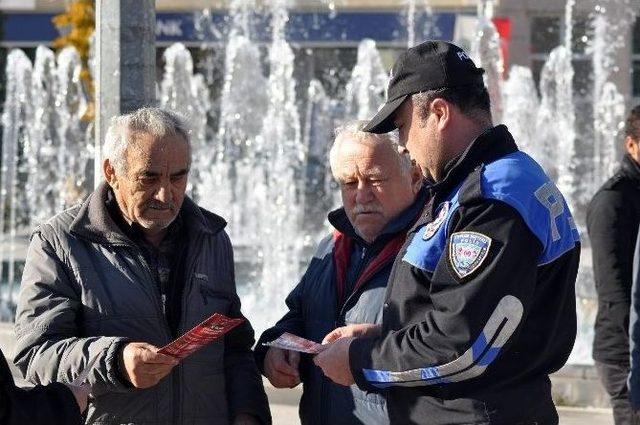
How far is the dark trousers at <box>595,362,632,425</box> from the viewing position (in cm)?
523

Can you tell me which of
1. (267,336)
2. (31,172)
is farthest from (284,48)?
(267,336)

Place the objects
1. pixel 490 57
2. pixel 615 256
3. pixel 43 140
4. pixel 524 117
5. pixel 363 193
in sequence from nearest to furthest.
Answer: pixel 363 193, pixel 615 256, pixel 490 57, pixel 524 117, pixel 43 140

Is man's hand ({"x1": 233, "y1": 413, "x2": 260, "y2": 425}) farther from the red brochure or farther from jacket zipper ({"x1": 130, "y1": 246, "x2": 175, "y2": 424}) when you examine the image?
the red brochure

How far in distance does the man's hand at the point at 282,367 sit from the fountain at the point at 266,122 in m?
10.9

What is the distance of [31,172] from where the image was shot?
20797 millimetres

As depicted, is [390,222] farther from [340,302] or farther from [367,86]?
[367,86]

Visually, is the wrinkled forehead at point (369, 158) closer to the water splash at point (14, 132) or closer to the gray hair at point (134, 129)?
the gray hair at point (134, 129)

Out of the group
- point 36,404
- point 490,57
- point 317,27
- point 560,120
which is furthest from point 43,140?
point 36,404

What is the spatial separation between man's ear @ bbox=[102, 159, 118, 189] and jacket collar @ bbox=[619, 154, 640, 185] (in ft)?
8.44

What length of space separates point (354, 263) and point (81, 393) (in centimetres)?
96

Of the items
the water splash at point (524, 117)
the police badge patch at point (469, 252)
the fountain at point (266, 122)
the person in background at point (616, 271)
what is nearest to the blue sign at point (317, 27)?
the fountain at point (266, 122)

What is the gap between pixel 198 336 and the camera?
3.22 metres

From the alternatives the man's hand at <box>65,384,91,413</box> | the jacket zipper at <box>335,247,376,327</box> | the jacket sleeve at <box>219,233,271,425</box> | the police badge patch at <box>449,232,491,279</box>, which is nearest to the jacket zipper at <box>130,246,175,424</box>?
the jacket sleeve at <box>219,233,271,425</box>

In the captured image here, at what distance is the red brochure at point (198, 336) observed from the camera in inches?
126
